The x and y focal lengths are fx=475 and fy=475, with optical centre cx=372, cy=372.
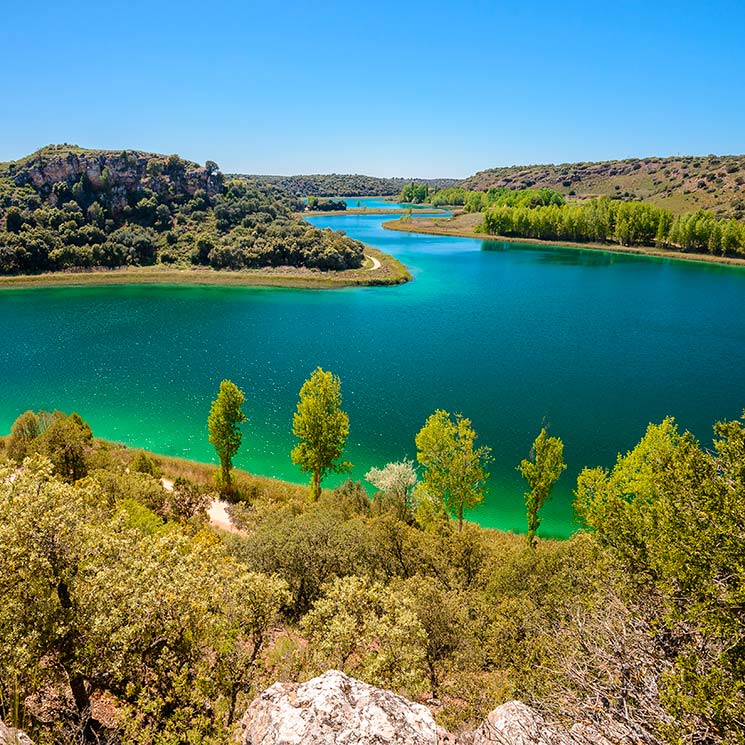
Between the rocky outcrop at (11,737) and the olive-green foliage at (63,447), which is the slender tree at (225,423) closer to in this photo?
the olive-green foliage at (63,447)

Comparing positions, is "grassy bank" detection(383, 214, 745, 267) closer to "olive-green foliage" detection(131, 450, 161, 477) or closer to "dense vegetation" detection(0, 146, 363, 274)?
"dense vegetation" detection(0, 146, 363, 274)

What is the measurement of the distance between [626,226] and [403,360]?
11796 centimetres

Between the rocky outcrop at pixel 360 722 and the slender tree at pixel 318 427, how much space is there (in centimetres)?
2124

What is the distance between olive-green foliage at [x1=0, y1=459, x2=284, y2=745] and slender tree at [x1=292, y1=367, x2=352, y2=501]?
60.7 ft

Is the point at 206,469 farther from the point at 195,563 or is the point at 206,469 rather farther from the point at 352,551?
the point at 195,563

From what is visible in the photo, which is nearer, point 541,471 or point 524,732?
point 524,732

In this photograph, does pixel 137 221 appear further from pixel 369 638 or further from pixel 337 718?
pixel 337 718

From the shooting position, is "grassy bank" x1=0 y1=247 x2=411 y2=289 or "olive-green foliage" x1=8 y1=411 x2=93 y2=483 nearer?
"olive-green foliage" x1=8 y1=411 x2=93 y2=483

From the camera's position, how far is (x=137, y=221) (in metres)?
124

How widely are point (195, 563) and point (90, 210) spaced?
132 m

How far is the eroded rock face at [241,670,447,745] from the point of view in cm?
794

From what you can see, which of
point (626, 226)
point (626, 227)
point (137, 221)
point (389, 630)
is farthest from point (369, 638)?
point (626, 227)

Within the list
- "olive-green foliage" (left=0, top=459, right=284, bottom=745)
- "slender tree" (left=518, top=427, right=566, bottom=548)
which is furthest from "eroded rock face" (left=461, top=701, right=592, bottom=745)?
"slender tree" (left=518, top=427, right=566, bottom=548)

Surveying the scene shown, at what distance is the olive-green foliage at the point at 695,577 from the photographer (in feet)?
26.0
